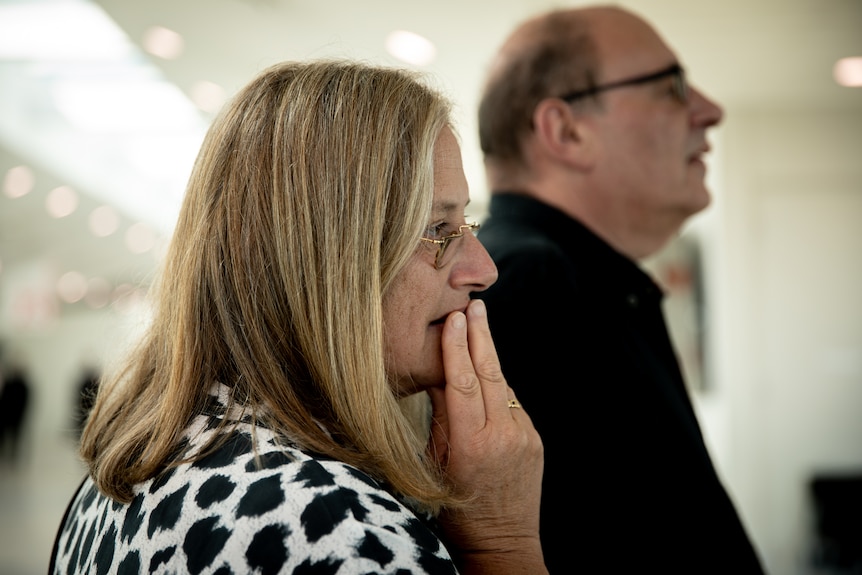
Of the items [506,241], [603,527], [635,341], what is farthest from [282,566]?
[635,341]

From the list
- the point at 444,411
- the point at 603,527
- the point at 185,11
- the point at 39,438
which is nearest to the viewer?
the point at 444,411

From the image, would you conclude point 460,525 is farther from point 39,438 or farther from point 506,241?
point 39,438

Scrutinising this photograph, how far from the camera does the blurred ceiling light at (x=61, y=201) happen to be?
12.6 metres

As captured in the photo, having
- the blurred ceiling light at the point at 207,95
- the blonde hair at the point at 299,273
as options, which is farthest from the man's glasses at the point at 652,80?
the blurred ceiling light at the point at 207,95

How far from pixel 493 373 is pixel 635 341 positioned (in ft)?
1.90

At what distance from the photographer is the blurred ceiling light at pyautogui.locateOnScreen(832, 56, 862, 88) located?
17.9ft

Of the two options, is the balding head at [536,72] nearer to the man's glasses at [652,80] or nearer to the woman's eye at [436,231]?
the man's glasses at [652,80]

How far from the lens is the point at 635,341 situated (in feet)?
5.30

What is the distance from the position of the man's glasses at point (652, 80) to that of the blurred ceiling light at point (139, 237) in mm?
14984

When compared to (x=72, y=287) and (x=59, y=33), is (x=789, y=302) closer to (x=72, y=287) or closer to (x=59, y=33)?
(x=59, y=33)

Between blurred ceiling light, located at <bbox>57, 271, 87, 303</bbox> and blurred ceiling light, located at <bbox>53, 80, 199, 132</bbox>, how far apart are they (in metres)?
7.37

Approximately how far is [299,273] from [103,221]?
15215mm

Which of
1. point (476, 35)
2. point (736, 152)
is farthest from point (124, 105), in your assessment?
point (736, 152)

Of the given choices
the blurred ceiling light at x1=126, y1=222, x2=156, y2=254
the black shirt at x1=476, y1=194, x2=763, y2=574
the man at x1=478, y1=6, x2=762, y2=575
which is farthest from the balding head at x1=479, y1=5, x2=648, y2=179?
the blurred ceiling light at x1=126, y1=222, x2=156, y2=254
